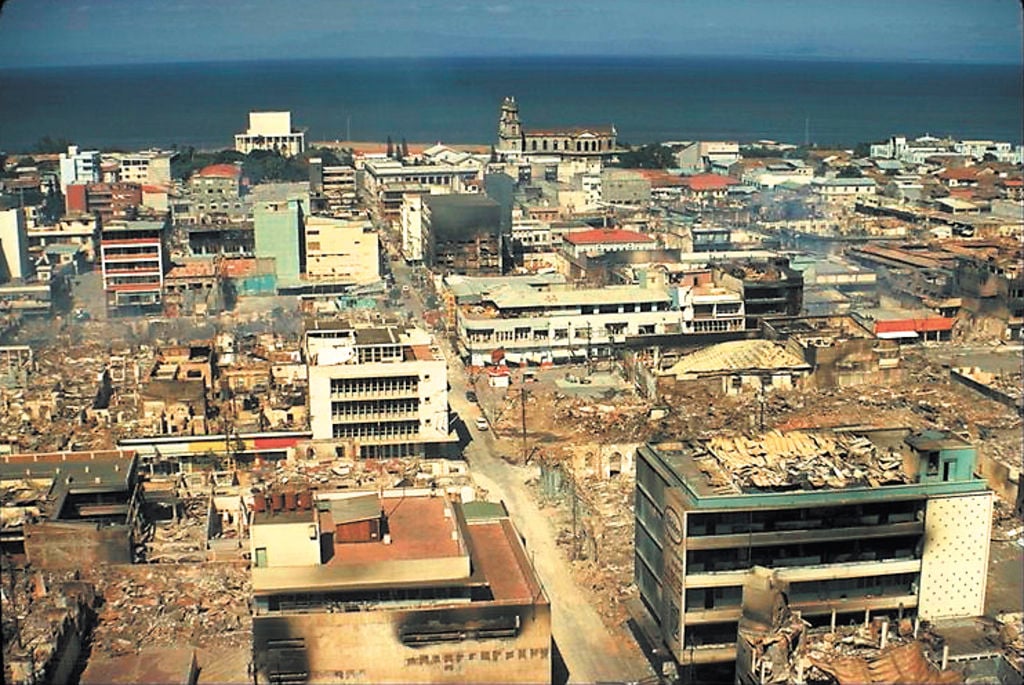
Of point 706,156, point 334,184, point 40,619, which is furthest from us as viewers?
point 706,156

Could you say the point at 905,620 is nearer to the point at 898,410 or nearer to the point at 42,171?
the point at 898,410

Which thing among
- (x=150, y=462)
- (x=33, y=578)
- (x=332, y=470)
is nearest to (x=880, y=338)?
(x=332, y=470)

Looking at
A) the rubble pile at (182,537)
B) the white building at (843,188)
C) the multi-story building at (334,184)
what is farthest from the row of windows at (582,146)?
the rubble pile at (182,537)

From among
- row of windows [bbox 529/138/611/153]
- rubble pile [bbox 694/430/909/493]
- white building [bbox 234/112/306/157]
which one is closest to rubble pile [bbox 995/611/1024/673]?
rubble pile [bbox 694/430/909/493]

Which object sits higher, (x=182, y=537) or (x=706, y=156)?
(x=706, y=156)

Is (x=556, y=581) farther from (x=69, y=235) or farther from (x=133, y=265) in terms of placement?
(x=69, y=235)

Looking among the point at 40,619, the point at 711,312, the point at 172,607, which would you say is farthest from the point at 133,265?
the point at 40,619

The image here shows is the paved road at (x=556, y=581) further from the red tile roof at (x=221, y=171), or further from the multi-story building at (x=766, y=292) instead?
the red tile roof at (x=221, y=171)

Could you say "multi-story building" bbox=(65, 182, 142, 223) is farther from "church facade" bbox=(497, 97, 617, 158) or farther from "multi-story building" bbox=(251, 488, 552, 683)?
"multi-story building" bbox=(251, 488, 552, 683)
